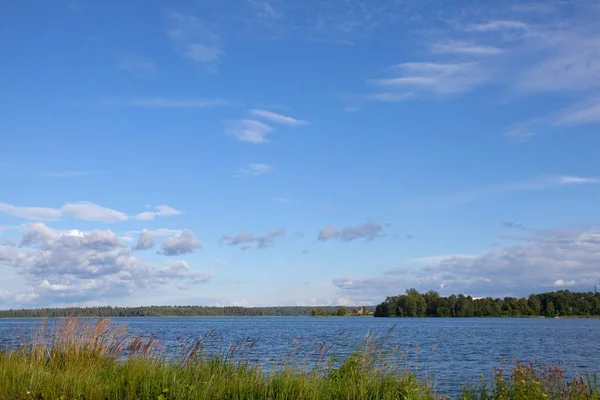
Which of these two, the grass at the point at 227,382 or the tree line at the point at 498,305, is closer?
the grass at the point at 227,382

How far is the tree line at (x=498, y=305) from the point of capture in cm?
17525

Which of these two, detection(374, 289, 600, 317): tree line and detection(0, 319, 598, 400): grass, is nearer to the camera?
detection(0, 319, 598, 400): grass

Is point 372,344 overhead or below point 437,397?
overhead

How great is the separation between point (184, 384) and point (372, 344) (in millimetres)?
4190

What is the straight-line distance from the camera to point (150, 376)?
11.7m

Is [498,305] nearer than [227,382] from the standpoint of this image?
No

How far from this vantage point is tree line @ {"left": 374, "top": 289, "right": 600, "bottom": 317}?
17525 cm

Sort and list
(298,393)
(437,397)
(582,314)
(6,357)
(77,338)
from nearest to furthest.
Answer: (298,393)
(437,397)
(6,357)
(77,338)
(582,314)

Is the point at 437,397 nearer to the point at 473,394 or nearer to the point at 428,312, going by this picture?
the point at 473,394

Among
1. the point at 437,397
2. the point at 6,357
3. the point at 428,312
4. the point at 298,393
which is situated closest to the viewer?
the point at 298,393

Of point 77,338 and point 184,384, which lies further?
point 77,338

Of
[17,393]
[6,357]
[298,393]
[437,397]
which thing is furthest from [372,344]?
[6,357]

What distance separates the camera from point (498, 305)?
191 m

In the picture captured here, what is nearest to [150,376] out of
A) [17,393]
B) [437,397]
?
[17,393]
